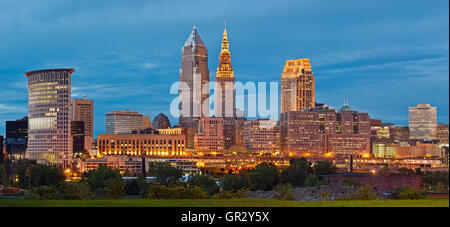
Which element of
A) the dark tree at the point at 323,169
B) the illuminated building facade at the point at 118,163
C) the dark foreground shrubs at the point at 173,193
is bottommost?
the illuminated building facade at the point at 118,163

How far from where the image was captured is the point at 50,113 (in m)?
180

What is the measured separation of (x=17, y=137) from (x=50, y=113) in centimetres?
2094

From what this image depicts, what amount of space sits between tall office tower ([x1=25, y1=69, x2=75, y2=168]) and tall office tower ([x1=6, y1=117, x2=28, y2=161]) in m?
3.15

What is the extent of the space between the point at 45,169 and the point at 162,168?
1750cm

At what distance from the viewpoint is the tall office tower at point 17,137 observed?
171 m

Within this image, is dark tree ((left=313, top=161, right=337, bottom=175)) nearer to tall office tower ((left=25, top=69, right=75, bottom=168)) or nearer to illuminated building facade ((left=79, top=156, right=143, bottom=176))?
illuminated building facade ((left=79, top=156, right=143, bottom=176))

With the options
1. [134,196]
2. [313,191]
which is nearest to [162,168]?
[134,196]

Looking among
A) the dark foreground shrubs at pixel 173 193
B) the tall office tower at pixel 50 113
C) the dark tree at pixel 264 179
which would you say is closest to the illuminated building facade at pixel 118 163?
the tall office tower at pixel 50 113

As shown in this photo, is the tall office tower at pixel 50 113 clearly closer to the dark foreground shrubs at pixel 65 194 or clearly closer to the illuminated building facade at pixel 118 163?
the illuminated building facade at pixel 118 163

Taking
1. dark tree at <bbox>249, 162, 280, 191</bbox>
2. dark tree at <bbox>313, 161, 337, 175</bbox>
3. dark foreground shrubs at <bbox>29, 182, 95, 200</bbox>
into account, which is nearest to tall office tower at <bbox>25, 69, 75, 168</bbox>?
dark tree at <bbox>313, 161, 337, 175</bbox>

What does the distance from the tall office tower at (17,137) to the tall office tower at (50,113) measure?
3.15 meters

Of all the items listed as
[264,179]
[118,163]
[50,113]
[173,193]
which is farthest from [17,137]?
[173,193]

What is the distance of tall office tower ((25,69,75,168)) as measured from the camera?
176 metres
